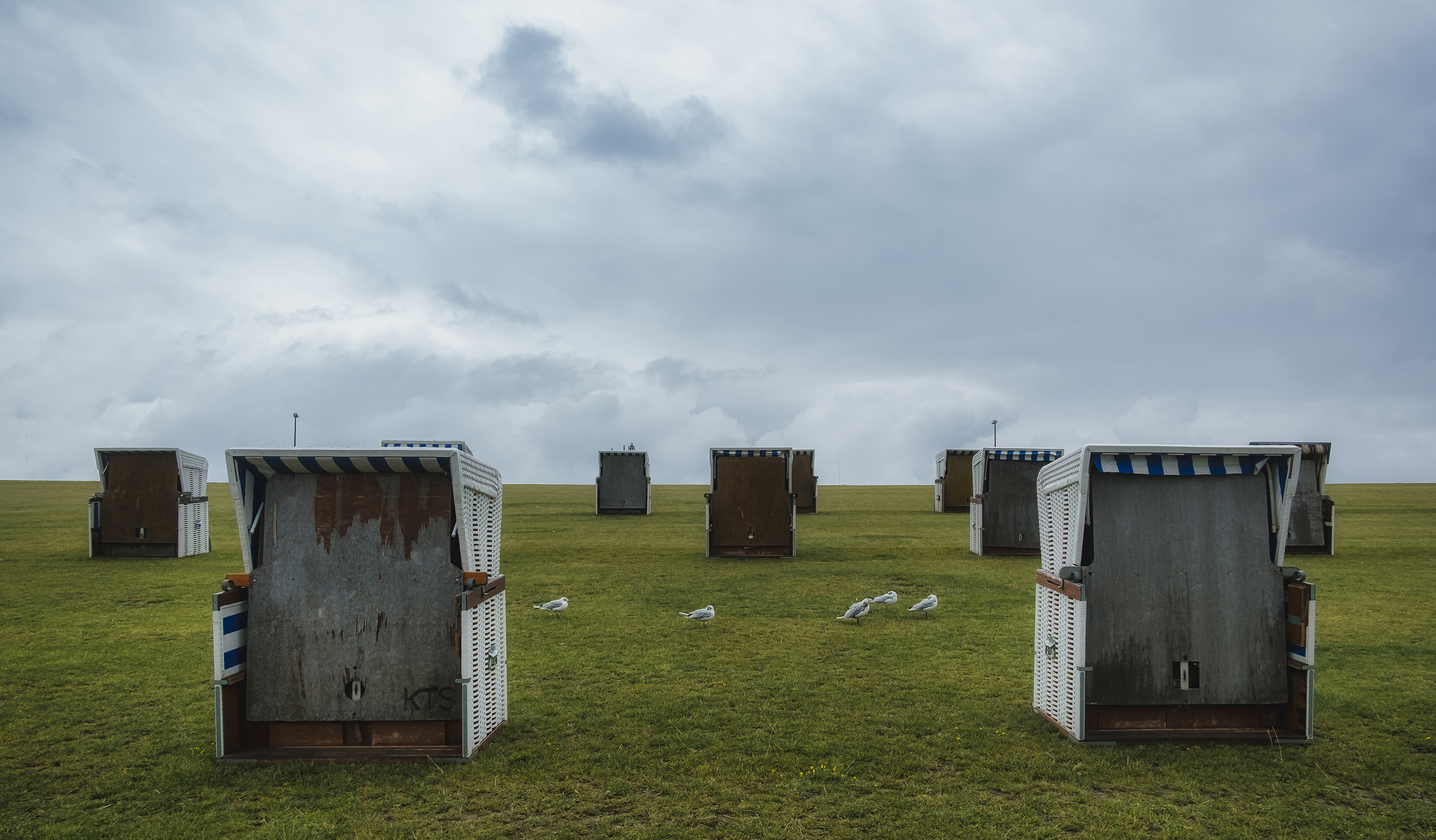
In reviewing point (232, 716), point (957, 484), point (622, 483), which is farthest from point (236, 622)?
point (957, 484)

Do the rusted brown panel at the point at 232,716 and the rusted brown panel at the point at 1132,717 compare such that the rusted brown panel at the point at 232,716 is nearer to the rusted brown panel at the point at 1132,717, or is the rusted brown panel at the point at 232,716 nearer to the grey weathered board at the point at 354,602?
the grey weathered board at the point at 354,602

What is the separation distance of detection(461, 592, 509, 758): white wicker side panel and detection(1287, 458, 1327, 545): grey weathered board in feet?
69.7

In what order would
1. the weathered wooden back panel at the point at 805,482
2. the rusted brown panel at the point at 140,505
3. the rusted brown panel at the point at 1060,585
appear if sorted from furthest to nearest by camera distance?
the weathered wooden back panel at the point at 805,482 → the rusted brown panel at the point at 140,505 → the rusted brown panel at the point at 1060,585

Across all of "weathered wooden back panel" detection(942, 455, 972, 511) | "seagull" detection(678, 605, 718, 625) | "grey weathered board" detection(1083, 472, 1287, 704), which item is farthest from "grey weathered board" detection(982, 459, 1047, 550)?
"weathered wooden back panel" detection(942, 455, 972, 511)

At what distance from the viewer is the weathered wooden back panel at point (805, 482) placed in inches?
1539

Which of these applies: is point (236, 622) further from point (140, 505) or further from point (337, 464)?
point (140, 505)

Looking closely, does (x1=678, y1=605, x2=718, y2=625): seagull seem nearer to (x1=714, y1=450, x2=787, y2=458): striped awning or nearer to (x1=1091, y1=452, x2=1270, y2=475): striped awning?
(x1=1091, y1=452, x2=1270, y2=475): striped awning

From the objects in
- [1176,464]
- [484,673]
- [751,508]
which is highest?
[1176,464]

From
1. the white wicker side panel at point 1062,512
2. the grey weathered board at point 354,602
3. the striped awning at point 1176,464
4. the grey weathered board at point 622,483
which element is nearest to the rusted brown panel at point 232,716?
the grey weathered board at point 354,602

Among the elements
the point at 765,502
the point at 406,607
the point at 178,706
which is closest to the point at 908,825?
the point at 406,607

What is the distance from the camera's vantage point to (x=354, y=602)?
6988mm

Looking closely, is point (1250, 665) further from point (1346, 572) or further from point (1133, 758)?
point (1346, 572)

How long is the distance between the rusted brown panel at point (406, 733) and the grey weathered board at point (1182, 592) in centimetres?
553

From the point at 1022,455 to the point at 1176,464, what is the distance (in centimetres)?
1476
